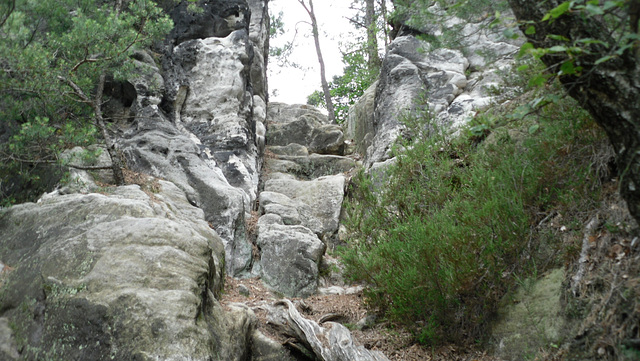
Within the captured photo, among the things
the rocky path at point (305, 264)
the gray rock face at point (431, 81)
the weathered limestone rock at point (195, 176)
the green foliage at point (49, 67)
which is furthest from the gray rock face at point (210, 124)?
the gray rock face at point (431, 81)

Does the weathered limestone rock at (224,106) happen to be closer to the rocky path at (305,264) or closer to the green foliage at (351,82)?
the rocky path at (305,264)

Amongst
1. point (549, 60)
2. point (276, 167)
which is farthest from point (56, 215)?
point (276, 167)

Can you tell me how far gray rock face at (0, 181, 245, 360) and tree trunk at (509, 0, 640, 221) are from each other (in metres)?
3.41

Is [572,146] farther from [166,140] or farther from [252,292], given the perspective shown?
[166,140]

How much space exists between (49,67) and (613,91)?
6691 mm

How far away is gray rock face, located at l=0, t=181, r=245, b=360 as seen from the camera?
3324mm

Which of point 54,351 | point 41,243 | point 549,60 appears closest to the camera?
point 549,60

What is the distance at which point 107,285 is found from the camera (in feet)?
11.8

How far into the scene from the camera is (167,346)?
3.31m

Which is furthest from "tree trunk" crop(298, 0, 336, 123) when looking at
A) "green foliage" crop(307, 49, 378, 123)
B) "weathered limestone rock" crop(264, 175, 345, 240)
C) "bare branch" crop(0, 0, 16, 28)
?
"bare branch" crop(0, 0, 16, 28)

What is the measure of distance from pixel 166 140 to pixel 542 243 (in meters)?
7.43

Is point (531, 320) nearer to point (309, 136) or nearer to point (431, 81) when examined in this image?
point (431, 81)

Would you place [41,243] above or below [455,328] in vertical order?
above

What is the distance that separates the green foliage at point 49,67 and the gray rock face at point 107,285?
127 cm
